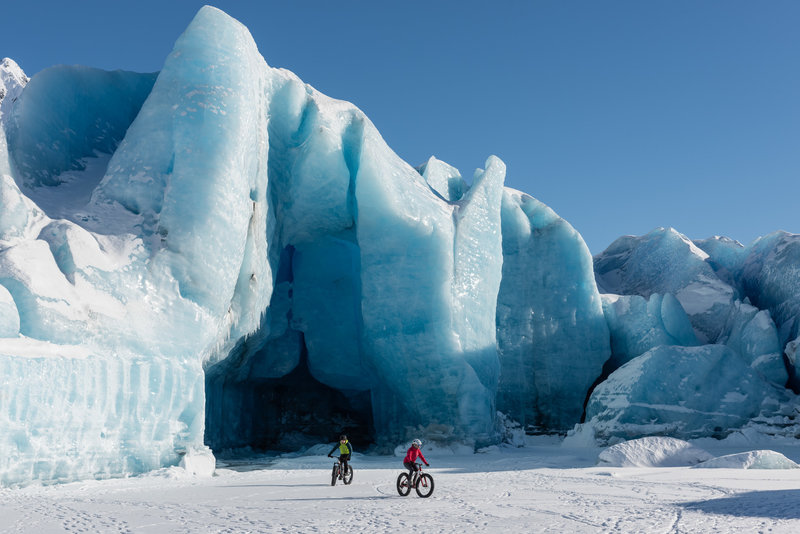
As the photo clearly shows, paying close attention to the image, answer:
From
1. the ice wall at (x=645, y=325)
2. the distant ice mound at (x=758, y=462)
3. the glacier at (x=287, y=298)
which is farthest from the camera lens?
the ice wall at (x=645, y=325)

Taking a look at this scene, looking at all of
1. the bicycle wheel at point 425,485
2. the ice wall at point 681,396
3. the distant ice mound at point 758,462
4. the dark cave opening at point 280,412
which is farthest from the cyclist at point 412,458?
the ice wall at point 681,396

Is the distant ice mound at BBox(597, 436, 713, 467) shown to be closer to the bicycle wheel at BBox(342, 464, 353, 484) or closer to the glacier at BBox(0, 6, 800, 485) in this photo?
the glacier at BBox(0, 6, 800, 485)

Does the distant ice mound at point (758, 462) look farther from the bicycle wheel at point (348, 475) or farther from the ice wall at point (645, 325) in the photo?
the ice wall at point (645, 325)

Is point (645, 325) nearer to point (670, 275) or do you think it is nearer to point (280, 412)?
point (670, 275)

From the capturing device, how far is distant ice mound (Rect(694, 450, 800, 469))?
12.5 metres

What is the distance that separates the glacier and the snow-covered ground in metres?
1.85

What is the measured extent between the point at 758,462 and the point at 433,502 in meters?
7.53

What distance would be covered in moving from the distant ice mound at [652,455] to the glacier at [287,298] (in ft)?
11.7

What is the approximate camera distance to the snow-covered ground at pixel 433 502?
6703 millimetres

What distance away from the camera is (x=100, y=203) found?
13.8m

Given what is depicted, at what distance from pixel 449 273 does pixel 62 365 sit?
376 inches

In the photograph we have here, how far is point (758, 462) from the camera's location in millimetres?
12484

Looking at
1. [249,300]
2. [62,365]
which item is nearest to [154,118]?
[249,300]

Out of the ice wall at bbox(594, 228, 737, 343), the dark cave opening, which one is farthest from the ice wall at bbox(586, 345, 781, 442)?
the dark cave opening
